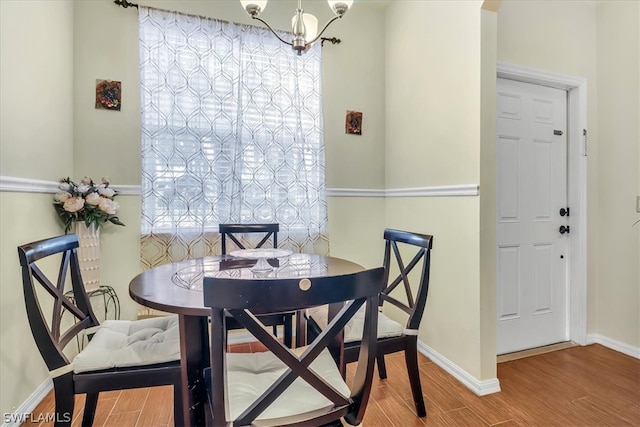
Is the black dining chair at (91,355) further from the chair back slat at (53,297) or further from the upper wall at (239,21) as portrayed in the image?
the upper wall at (239,21)

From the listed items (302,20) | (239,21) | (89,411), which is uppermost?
(239,21)

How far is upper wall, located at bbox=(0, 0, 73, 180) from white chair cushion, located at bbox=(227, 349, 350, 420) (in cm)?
144

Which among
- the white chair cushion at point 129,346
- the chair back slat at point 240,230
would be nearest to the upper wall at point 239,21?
the chair back slat at point 240,230

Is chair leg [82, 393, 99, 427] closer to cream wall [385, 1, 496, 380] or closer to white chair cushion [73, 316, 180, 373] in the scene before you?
white chair cushion [73, 316, 180, 373]

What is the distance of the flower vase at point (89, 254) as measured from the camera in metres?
2.03

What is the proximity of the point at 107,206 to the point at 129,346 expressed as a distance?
3.60ft

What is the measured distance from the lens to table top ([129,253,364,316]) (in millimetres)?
1088

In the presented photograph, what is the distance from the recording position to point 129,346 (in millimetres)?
1323

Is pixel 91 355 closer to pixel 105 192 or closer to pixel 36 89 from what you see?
pixel 105 192

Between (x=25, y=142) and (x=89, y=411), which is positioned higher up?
(x=25, y=142)

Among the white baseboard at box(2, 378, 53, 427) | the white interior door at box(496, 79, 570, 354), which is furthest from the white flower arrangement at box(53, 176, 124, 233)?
the white interior door at box(496, 79, 570, 354)

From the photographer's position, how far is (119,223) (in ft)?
7.14

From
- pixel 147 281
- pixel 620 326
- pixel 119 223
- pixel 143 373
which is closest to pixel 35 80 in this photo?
pixel 119 223

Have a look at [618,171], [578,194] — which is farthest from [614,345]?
[618,171]
